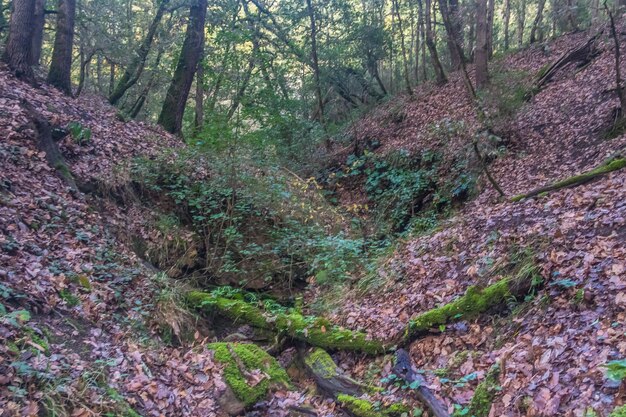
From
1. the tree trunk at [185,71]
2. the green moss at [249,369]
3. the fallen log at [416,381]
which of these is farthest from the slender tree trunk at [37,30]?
the fallen log at [416,381]

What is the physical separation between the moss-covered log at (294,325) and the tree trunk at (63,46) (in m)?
7.22

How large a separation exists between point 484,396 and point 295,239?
18.8 feet

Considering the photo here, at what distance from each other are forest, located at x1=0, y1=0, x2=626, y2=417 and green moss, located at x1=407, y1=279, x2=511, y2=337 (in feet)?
0.08

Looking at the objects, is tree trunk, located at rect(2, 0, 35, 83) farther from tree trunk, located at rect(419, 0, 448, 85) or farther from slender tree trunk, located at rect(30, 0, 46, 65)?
tree trunk, located at rect(419, 0, 448, 85)

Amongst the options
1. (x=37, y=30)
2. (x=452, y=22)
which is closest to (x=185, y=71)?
(x=37, y=30)

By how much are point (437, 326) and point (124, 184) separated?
21.3ft

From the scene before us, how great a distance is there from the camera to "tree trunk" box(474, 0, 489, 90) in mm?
13461

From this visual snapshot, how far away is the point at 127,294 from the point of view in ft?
21.3

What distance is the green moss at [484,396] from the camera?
4277mm

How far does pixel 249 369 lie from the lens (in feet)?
19.0

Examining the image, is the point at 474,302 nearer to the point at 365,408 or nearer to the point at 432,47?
the point at 365,408

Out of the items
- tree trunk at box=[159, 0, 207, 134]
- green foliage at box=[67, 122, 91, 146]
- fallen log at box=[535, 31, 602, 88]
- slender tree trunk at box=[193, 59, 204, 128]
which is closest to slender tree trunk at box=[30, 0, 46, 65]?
green foliage at box=[67, 122, 91, 146]

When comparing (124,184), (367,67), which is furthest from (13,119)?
(367,67)

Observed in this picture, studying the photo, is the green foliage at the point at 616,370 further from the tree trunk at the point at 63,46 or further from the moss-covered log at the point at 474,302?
the tree trunk at the point at 63,46
